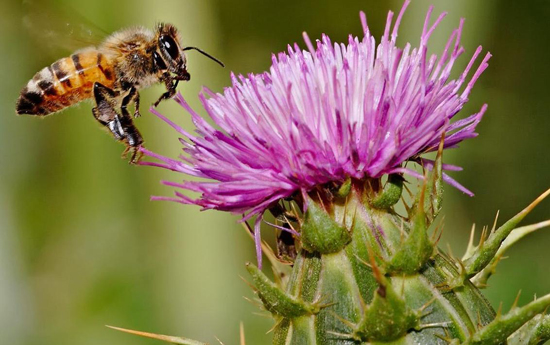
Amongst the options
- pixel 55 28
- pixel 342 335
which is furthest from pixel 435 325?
pixel 55 28

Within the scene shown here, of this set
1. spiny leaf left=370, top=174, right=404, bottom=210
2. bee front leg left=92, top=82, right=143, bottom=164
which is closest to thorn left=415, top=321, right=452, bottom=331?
spiny leaf left=370, top=174, right=404, bottom=210

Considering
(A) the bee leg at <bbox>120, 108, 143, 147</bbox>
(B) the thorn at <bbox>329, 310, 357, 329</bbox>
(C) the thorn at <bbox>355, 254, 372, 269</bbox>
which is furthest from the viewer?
(A) the bee leg at <bbox>120, 108, 143, 147</bbox>

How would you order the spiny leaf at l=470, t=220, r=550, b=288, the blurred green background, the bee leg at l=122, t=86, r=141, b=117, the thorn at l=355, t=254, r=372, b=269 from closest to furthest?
1. the thorn at l=355, t=254, r=372, b=269
2. the spiny leaf at l=470, t=220, r=550, b=288
3. the bee leg at l=122, t=86, r=141, b=117
4. the blurred green background

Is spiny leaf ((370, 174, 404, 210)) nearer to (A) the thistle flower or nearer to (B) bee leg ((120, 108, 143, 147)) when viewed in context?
(A) the thistle flower

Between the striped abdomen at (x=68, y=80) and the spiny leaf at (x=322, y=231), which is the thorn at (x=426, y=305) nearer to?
the spiny leaf at (x=322, y=231)

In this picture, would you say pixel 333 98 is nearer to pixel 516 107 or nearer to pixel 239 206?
pixel 239 206

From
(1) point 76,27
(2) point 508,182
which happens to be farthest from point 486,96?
(1) point 76,27
